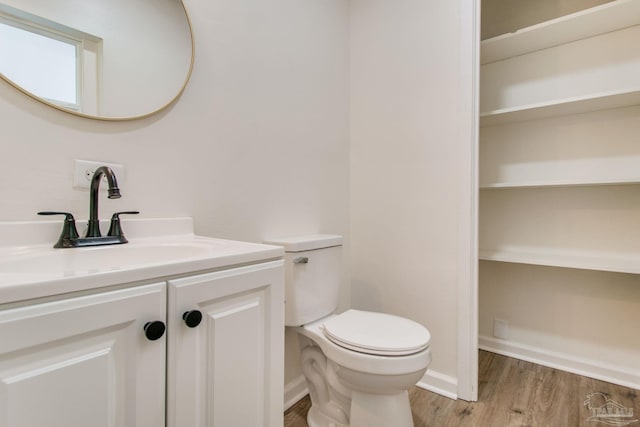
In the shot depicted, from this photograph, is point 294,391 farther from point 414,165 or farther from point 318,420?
point 414,165

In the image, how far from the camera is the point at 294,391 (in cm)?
158

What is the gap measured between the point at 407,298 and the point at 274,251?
117 centimetres

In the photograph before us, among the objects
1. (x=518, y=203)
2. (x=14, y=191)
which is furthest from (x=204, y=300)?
(x=518, y=203)

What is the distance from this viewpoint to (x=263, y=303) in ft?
2.75

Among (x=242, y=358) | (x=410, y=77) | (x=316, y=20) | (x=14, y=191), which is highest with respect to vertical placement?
(x=316, y=20)

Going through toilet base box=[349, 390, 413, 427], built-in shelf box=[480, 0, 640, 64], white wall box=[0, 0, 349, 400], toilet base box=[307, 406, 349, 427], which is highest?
built-in shelf box=[480, 0, 640, 64]

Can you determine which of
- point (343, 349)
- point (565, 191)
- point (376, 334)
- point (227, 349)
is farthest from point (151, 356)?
point (565, 191)

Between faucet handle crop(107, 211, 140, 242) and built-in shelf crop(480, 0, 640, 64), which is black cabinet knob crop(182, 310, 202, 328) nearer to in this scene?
faucet handle crop(107, 211, 140, 242)

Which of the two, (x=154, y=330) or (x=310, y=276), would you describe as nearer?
(x=154, y=330)

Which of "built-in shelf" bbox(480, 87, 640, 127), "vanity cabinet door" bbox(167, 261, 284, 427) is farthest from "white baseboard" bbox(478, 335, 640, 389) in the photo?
"vanity cabinet door" bbox(167, 261, 284, 427)

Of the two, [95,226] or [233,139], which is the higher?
[233,139]

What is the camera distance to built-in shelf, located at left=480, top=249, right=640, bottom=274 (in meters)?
1.61

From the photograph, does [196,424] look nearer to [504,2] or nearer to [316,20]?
[316,20]

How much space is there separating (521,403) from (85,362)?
1825mm
